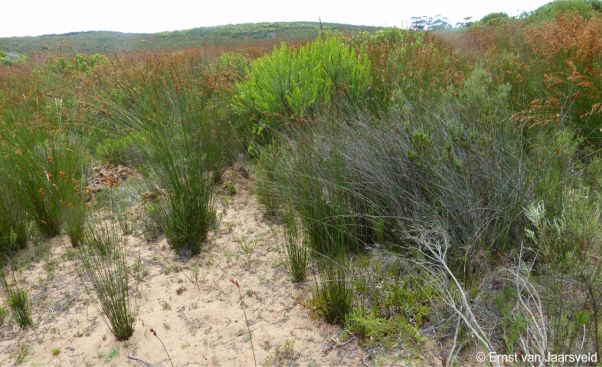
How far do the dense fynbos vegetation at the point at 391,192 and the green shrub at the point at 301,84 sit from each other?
2 centimetres

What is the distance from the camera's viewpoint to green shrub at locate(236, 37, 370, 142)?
171 inches

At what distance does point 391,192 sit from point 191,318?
146 cm

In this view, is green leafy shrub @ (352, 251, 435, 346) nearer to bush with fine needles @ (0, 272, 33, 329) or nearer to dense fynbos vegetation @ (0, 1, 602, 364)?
dense fynbos vegetation @ (0, 1, 602, 364)

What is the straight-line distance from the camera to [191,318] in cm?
262

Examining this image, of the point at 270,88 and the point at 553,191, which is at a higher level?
the point at 270,88

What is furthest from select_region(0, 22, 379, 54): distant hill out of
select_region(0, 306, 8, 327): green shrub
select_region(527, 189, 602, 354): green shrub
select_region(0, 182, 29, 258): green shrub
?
select_region(527, 189, 602, 354): green shrub

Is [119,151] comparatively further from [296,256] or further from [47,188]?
[296,256]

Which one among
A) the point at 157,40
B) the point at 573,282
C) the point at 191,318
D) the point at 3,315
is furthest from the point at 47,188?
the point at 157,40

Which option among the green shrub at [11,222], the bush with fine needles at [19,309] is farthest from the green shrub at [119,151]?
the bush with fine needles at [19,309]

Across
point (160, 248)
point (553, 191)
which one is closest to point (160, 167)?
point (160, 248)

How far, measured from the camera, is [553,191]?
265cm

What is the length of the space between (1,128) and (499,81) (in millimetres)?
4602

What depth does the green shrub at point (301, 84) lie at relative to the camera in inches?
171

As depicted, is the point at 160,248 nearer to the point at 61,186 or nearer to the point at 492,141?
the point at 61,186
